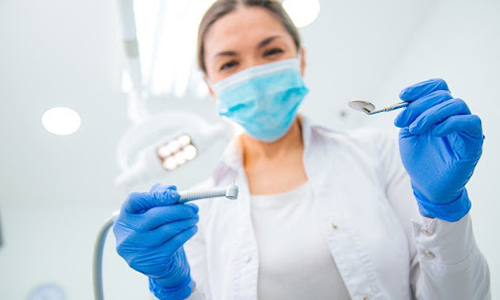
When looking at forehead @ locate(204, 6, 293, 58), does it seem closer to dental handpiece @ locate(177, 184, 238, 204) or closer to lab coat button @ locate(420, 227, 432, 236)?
dental handpiece @ locate(177, 184, 238, 204)

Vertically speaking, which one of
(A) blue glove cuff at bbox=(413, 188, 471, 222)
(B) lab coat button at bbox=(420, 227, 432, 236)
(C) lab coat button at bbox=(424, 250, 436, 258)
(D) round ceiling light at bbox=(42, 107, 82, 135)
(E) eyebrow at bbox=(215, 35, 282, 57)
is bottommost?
(C) lab coat button at bbox=(424, 250, 436, 258)

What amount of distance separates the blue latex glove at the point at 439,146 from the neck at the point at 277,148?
0.41m

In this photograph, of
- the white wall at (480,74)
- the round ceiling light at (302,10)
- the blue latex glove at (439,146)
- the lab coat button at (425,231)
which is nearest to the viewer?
the blue latex glove at (439,146)

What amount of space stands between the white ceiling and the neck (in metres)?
0.65

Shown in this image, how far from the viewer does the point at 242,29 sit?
0.90 m

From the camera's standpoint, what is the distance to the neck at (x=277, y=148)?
1007 mm

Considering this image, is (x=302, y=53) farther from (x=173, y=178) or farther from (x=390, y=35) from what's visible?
(x=173, y=178)

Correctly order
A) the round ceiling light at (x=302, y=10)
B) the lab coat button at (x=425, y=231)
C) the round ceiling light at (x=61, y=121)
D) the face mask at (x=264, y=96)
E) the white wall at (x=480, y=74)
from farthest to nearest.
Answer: the round ceiling light at (x=61, y=121) → the round ceiling light at (x=302, y=10) → the white wall at (x=480, y=74) → the face mask at (x=264, y=96) → the lab coat button at (x=425, y=231)

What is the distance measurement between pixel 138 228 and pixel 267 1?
29.0 inches

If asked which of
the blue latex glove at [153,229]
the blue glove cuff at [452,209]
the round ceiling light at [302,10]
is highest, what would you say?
the round ceiling light at [302,10]

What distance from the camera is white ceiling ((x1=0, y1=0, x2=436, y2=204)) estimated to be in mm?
1239

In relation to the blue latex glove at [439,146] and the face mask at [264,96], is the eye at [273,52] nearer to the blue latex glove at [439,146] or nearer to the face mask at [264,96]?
the face mask at [264,96]

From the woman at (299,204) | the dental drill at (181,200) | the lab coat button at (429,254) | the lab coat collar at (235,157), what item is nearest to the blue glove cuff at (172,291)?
the woman at (299,204)

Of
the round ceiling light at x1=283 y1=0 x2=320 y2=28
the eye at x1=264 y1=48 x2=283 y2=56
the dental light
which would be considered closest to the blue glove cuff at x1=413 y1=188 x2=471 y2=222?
the eye at x1=264 y1=48 x2=283 y2=56
